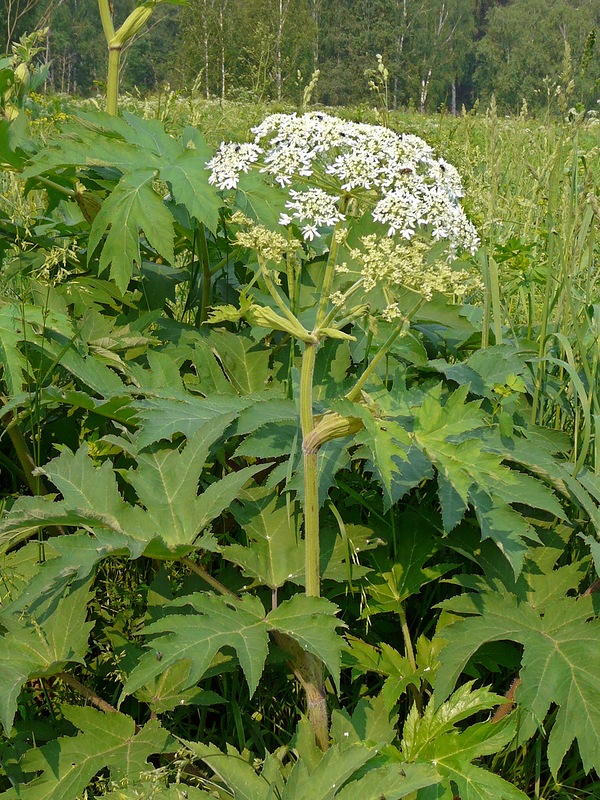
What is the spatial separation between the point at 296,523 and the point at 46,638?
60 centimetres

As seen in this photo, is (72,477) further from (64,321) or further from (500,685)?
(500,685)

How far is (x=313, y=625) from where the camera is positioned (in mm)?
1408

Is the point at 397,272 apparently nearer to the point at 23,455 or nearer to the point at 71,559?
the point at 71,559

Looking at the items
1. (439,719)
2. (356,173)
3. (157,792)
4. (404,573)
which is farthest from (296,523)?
(356,173)

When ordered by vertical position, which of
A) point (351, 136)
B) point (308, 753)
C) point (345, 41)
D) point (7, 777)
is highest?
point (345, 41)

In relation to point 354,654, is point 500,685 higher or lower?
lower

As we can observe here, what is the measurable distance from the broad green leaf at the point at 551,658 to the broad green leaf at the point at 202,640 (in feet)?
1.33

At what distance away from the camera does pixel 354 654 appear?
166 centimetres

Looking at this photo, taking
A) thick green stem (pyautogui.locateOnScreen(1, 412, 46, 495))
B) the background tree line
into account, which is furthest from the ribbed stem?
thick green stem (pyautogui.locateOnScreen(1, 412, 46, 495))

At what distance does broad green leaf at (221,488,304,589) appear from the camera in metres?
1.65

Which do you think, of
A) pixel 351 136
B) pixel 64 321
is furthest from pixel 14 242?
pixel 351 136

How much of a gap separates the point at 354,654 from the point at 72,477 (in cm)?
72

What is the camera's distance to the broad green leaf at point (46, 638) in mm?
1522

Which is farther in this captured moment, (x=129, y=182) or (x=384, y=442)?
(x=129, y=182)
